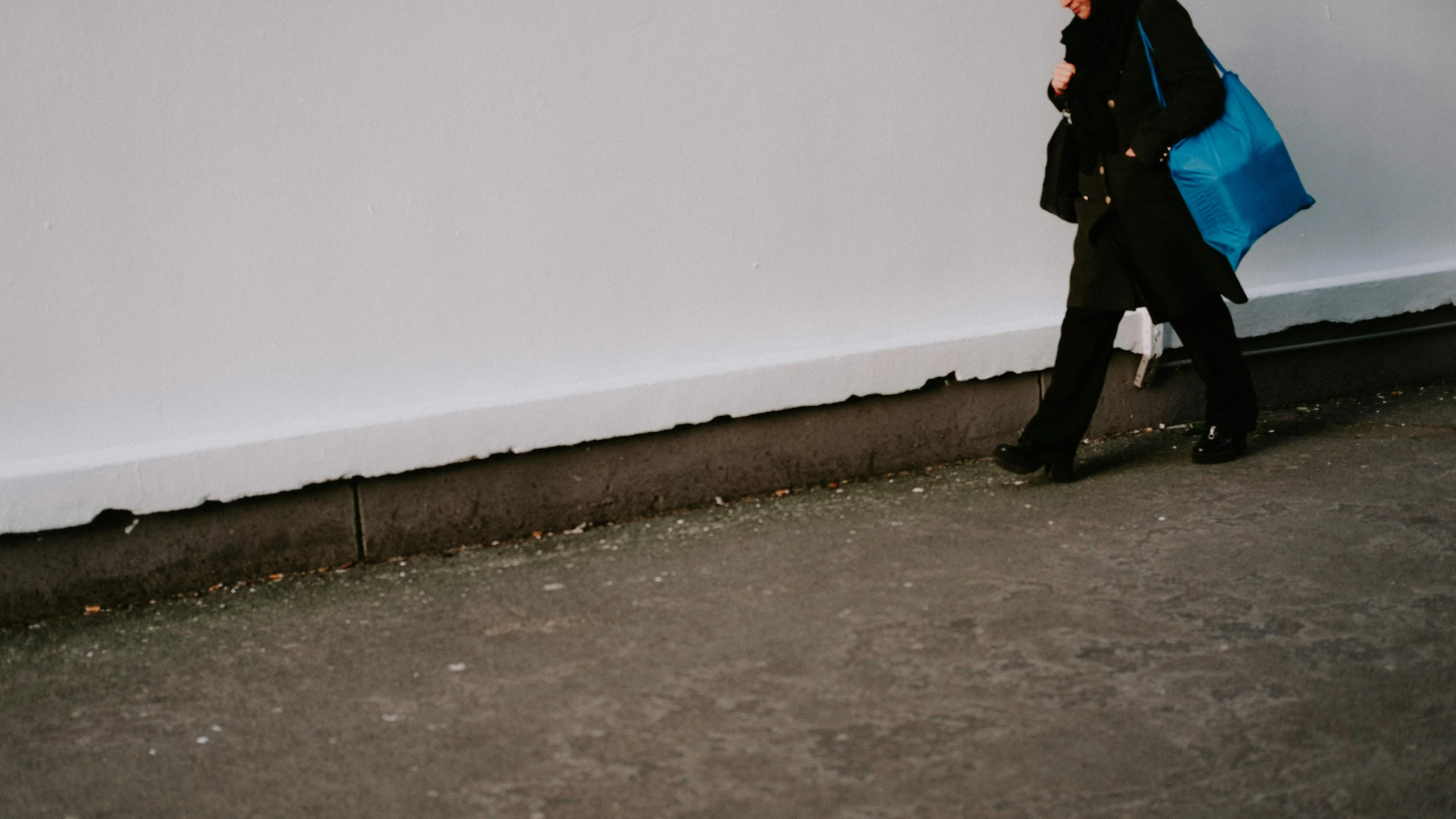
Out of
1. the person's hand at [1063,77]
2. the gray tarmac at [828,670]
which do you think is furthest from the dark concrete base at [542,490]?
the person's hand at [1063,77]

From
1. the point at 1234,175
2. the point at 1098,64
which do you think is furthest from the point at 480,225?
the point at 1234,175

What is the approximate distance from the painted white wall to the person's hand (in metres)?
0.72

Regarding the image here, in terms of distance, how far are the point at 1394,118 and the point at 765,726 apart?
5275mm

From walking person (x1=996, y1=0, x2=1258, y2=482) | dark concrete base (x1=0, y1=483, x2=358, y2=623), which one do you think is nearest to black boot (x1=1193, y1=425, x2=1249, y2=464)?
walking person (x1=996, y1=0, x2=1258, y2=482)

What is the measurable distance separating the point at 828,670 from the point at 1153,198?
2.40 m

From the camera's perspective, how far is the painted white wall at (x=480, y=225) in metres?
4.30

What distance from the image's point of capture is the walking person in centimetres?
475

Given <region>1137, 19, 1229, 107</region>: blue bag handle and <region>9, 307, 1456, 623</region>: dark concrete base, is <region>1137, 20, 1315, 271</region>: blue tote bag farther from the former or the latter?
<region>9, 307, 1456, 623</region>: dark concrete base

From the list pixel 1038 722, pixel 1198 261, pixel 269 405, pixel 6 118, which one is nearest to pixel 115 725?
pixel 269 405

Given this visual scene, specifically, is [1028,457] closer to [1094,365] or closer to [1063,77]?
[1094,365]

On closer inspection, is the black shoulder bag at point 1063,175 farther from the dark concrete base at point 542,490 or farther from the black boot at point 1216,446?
the black boot at point 1216,446

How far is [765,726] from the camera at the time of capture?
307 cm

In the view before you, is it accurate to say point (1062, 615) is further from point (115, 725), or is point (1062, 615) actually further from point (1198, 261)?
point (115, 725)

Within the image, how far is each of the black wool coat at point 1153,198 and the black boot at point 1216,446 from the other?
1.85 feet
